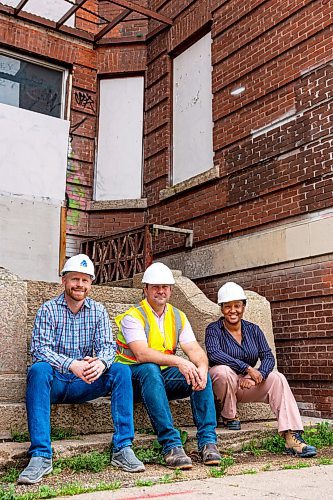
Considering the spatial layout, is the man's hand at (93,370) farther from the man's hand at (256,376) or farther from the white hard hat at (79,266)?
the man's hand at (256,376)

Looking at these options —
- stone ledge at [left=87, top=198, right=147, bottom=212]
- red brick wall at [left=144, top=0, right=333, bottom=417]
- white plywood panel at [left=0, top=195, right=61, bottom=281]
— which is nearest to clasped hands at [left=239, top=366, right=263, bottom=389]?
red brick wall at [left=144, top=0, right=333, bottom=417]

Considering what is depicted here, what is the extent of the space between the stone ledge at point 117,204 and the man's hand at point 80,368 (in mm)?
5766

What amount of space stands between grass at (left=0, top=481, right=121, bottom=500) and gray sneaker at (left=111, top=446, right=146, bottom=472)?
0.90 feet

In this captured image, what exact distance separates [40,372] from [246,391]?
6.16 feet

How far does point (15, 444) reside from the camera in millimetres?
3861

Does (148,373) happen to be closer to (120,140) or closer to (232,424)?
(232,424)

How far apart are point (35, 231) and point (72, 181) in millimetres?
1461

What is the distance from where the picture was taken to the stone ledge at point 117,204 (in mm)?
9516

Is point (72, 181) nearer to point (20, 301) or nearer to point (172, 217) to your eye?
point (172, 217)

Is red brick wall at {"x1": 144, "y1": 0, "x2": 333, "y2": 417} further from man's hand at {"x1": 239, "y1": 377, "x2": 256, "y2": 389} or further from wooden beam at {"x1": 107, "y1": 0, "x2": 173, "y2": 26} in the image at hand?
man's hand at {"x1": 239, "y1": 377, "x2": 256, "y2": 389}

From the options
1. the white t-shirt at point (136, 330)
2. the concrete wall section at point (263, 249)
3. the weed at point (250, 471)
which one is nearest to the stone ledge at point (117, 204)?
the concrete wall section at point (263, 249)

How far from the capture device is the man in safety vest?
12.9ft

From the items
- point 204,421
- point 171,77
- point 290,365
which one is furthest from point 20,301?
point 171,77

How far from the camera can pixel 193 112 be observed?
8891 millimetres
